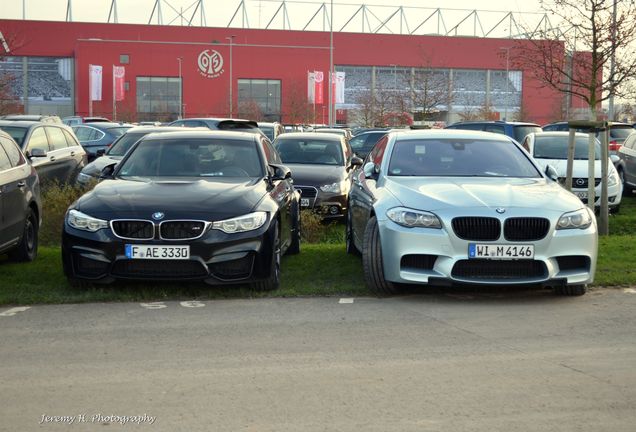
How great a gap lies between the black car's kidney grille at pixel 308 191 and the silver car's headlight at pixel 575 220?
6.91 metres

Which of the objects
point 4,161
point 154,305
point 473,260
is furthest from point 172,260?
point 4,161

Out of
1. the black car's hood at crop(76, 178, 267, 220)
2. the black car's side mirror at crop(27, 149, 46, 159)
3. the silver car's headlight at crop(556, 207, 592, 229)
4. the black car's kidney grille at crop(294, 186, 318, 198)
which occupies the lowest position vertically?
the black car's kidney grille at crop(294, 186, 318, 198)

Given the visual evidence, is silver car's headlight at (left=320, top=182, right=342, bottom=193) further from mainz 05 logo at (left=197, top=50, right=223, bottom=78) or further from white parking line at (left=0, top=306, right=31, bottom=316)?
mainz 05 logo at (left=197, top=50, right=223, bottom=78)

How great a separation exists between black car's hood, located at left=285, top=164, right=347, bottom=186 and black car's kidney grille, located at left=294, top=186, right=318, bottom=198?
98 millimetres

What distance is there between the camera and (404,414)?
5.06 metres

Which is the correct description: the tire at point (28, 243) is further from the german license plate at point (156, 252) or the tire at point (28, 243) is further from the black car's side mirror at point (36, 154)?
the german license plate at point (156, 252)

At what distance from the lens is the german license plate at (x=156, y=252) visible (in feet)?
27.4

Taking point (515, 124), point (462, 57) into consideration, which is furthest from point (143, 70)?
point (515, 124)

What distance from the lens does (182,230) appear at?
8.46m

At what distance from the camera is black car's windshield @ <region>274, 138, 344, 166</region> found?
17.1 m

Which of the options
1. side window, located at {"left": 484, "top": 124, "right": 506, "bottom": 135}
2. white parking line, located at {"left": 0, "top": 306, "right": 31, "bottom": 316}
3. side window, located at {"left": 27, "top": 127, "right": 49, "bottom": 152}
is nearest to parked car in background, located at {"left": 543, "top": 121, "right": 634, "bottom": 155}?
→ side window, located at {"left": 484, "top": 124, "right": 506, "bottom": 135}

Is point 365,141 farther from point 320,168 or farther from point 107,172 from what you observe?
point 107,172

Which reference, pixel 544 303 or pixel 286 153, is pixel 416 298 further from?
pixel 286 153

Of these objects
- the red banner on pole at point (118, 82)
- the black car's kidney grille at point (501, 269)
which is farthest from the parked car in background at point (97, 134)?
the red banner on pole at point (118, 82)
